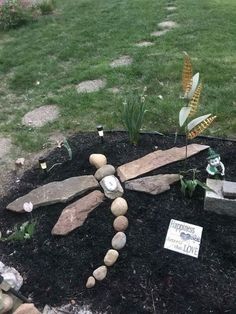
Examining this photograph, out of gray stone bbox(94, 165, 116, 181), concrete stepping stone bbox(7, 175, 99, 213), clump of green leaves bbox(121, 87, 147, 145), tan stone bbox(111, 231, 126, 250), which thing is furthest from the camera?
clump of green leaves bbox(121, 87, 147, 145)

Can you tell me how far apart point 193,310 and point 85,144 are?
6.22 feet

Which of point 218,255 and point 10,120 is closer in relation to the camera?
point 218,255

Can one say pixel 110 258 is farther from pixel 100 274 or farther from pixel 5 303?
pixel 5 303

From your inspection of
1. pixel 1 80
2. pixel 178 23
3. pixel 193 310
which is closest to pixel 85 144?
pixel 193 310

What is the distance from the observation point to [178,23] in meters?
7.17

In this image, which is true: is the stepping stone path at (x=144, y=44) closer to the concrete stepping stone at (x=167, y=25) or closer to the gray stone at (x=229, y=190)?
the concrete stepping stone at (x=167, y=25)

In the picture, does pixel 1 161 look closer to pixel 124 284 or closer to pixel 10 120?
pixel 10 120

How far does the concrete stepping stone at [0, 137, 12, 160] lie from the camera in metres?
4.11

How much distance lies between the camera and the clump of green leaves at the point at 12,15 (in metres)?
7.84

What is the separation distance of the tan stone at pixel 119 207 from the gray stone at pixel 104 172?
13.7 inches

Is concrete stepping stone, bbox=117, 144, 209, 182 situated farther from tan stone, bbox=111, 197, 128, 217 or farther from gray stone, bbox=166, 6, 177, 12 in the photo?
gray stone, bbox=166, 6, 177, 12

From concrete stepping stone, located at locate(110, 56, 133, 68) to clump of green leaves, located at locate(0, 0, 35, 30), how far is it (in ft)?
9.18

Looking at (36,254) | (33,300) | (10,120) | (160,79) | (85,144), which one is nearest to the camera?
(33,300)

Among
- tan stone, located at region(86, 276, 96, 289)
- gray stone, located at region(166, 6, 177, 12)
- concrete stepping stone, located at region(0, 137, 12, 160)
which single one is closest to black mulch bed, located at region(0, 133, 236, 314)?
tan stone, located at region(86, 276, 96, 289)
